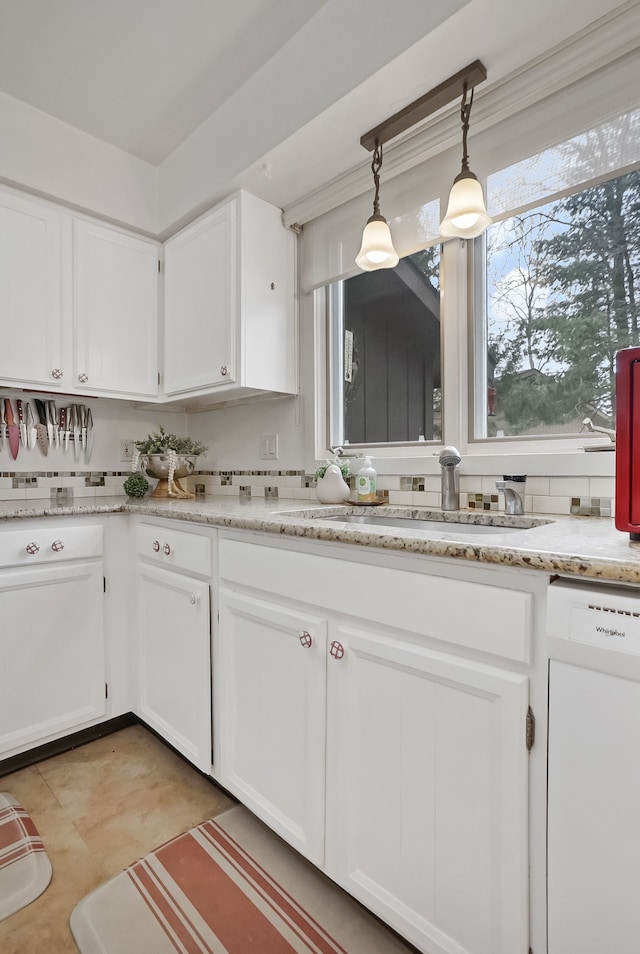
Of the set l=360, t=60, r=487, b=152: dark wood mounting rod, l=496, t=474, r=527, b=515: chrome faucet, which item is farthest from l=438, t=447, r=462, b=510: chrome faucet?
l=360, t=60, r=487, b=152: dark wood mounting rod

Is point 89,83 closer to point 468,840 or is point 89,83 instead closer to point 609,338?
point 609,338

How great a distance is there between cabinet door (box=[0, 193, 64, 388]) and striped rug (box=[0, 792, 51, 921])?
1.54 m

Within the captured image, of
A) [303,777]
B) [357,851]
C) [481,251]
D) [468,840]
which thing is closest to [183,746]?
[303,777]

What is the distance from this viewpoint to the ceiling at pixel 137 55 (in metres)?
1.53

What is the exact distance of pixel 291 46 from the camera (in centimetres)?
161

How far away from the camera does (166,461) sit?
2344 millimetres

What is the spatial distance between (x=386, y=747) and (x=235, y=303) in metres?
1.64

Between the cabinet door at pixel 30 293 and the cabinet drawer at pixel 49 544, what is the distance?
0.68 m

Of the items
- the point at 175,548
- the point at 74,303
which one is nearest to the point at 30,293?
the point at 74,303

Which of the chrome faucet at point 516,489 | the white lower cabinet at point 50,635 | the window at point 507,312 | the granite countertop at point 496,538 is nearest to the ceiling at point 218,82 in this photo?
the window at point 507,312

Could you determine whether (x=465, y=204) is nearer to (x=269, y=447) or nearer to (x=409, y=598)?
(x=409, y=598)

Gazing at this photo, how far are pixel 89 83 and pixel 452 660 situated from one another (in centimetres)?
234

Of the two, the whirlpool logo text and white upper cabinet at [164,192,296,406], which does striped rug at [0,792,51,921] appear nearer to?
the whirlpool logo text

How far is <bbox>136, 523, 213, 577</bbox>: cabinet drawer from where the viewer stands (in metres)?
1.51
